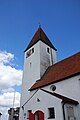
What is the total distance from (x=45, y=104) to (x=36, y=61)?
33.6 ft

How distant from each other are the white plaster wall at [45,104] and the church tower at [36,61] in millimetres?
5914

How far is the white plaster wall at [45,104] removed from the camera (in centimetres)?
1101

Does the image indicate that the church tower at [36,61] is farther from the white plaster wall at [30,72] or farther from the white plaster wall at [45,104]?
the white plaster wall at [45,104]

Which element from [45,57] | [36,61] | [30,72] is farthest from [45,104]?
[45,57]

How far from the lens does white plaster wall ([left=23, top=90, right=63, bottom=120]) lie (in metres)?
11.0

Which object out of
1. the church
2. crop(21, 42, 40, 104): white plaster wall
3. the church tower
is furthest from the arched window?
crop(21, 42, 40, 104): white plaster wall

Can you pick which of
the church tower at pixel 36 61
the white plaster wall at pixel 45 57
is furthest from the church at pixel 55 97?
the white plaster wall at pixel 45 57

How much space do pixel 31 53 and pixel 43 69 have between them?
14.9 feet

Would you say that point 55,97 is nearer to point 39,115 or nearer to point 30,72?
point 39,115

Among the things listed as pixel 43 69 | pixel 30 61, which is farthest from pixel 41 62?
pixel 30 61

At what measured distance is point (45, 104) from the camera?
12.3 m

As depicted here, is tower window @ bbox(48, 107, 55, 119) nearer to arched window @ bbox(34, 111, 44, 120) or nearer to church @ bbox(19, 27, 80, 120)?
church @ bbox(19, 27, 80, 120)

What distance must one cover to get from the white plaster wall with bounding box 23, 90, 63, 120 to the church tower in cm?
591

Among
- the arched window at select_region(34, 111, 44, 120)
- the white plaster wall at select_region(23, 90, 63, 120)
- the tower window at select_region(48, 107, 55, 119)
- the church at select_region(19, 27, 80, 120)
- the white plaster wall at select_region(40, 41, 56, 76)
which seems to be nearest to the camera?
the white plaster wall at select_region(23, 90, 63, 120)
